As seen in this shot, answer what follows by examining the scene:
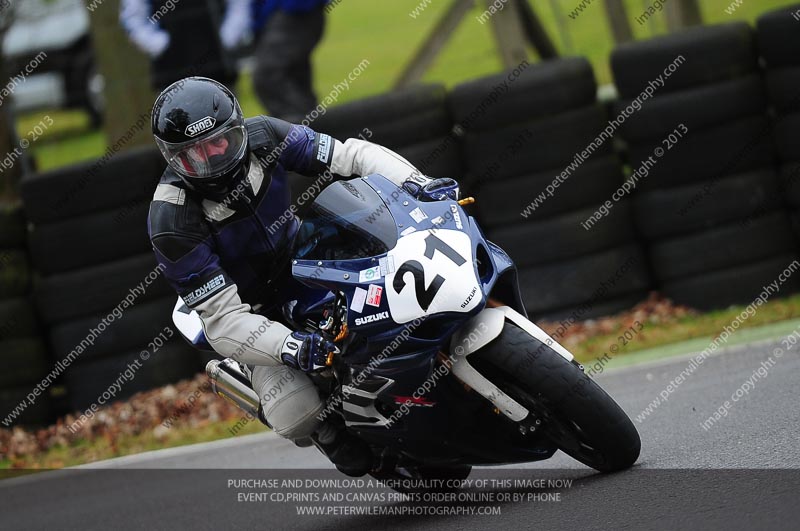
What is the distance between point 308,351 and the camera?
473 cm

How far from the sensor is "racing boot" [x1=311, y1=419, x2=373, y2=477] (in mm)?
5312

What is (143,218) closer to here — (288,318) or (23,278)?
(23,278)

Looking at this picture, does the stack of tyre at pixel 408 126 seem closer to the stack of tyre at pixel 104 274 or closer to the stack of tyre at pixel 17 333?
the stack of tyre at pixel 104 274

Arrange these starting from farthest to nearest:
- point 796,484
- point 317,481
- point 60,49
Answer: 1. point 60,49
2. point 317,481
3. point 796,484

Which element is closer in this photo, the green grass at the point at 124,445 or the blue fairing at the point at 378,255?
the blue fairing at the point at 378,255

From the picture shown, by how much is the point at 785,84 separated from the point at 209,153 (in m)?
4.69

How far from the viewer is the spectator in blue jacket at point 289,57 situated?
33.8ft

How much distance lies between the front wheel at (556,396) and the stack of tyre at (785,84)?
398cm

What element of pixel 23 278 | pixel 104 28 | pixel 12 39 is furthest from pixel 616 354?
pixel 12 39

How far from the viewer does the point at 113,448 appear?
824 cm

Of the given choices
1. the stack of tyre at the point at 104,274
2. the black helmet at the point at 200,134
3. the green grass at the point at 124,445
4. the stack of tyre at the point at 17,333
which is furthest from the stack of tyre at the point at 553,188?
the black helmet at the point at 200,134

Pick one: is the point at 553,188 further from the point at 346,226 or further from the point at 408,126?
the point at 346,226

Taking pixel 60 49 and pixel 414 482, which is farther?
pixel 60 49

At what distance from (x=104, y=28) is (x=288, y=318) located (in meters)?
6.74
